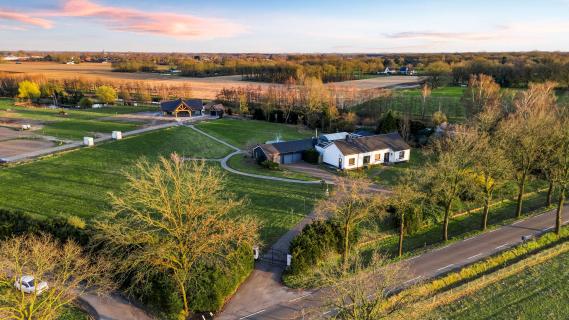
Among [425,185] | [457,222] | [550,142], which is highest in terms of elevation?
[550,142]

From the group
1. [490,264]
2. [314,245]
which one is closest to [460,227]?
[490,264]

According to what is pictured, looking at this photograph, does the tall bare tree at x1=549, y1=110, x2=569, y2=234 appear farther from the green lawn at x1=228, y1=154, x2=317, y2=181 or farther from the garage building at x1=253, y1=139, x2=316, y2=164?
the garage building at x1=253, y1=139, x2=316, y2=164

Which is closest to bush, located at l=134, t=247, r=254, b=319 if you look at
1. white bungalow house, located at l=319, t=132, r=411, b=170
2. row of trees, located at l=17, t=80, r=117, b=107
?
white bungalow house, located at l=319, t=132, r=411, b=170

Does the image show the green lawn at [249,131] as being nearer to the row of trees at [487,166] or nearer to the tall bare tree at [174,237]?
the row of trees at [487,166]

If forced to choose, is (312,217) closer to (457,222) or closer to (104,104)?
(457,222)

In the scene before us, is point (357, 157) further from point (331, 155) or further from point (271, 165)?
point (271, 165)

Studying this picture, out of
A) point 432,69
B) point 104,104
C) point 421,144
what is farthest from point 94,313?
point 432,69
